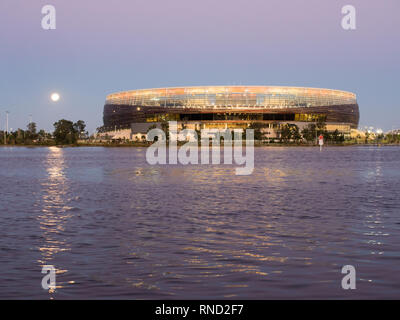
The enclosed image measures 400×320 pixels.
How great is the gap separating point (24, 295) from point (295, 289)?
4.73m

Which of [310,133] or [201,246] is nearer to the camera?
[201,246]

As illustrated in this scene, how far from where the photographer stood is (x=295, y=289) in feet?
33.7

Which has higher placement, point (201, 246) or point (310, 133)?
point (310, 133)

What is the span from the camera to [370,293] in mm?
10031

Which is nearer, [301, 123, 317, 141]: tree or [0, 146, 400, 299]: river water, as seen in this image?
[0, 146, 400, 299]: river water

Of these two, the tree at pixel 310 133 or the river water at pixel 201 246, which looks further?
the tree at pixel 310 133

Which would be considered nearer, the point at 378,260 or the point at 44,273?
the point at 44,273

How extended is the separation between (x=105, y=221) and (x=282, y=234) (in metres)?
6.26

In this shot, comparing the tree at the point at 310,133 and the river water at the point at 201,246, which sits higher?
the tree at the point at 310,133

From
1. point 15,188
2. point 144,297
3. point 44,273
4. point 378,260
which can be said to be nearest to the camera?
point 144,297

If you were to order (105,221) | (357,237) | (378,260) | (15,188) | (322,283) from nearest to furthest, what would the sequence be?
(322,283) → (378,260) → (357,237) → (105,221) → (15,188)

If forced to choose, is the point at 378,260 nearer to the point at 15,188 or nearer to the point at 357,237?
the point at 357,237
